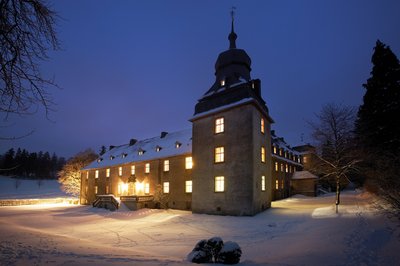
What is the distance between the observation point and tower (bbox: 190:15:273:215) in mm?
22766

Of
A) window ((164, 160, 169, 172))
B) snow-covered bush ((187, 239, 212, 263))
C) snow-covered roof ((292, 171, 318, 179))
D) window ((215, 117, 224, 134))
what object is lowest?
snow-covered bush ((187, 239, 212, 263))

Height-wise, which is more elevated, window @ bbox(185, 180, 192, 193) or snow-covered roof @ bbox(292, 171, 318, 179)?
snow-covered roof @ bbox(292, 171, 318, 179)

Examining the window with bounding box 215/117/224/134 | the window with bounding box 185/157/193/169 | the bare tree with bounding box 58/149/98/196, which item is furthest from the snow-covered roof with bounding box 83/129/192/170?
the bare tree with bounding box 58/149/98/196

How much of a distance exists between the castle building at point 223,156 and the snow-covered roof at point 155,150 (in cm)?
22

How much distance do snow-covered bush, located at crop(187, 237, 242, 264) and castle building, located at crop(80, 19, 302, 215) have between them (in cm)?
1354

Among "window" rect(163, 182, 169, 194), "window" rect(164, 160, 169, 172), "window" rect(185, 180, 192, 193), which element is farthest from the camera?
"window" rect(164, 160, 169, 172)

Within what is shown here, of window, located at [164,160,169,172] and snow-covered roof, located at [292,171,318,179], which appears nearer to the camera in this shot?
window, located at [164,160,169,172]

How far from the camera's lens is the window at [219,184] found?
23906mm

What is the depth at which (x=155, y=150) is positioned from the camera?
38.1m

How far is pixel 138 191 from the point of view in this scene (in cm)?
3703

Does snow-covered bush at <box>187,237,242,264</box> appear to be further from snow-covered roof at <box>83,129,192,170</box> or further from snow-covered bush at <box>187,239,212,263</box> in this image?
snow-covered roof at <box>83,129,192,170</box>

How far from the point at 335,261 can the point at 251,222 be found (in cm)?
1037

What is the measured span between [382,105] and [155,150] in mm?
27384

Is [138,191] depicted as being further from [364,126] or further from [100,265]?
[100,265]
